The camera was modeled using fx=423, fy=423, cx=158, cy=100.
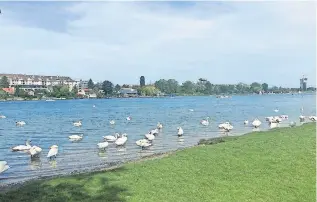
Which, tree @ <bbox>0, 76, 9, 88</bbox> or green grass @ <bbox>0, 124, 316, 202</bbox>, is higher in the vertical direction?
tree @ <bbox>0, 76, 9, 88</bbox>

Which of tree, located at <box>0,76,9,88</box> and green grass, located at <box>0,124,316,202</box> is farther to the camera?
tree, located at <box>0,76,9,88</box>

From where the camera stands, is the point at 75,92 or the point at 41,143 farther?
the point at 75,92

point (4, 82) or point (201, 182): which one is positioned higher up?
point (4, 82)

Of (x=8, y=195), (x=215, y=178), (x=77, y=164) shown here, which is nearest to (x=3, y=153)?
(x=77, y=164)

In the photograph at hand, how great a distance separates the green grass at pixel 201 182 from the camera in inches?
424

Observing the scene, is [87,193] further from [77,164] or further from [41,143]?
[41,143]

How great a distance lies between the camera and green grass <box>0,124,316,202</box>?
10.8m

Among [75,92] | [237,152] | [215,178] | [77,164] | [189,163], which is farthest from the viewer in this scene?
[75,92]

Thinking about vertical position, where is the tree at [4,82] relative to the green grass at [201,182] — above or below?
above

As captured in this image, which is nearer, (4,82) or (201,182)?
(201,182)

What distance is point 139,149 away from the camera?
26859 mm

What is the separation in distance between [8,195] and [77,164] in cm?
1012

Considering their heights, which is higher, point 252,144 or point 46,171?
point 252,144

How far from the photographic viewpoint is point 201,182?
1186 centimetres
